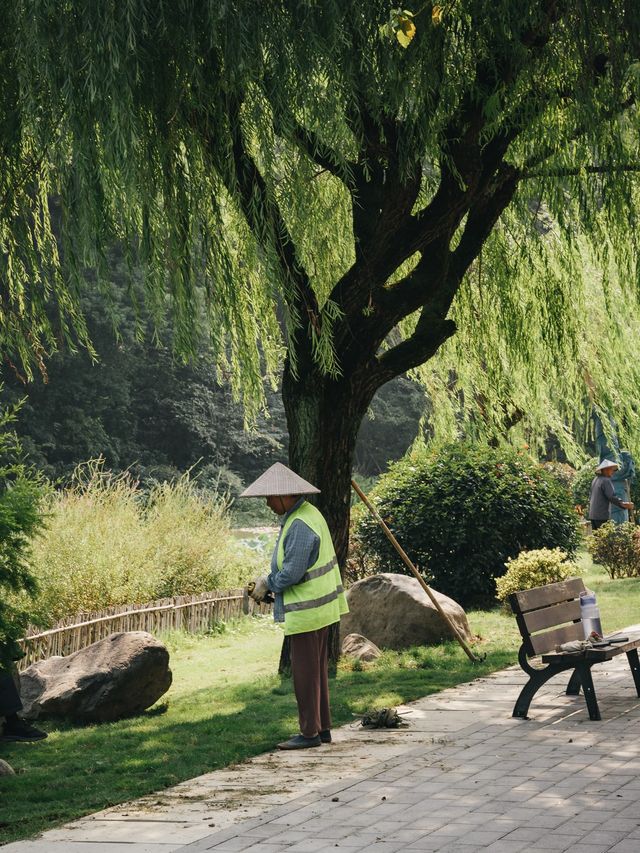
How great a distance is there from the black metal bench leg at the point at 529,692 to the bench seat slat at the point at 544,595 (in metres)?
0.46

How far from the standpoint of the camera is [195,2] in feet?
25.3

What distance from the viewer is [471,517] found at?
52.0 ft

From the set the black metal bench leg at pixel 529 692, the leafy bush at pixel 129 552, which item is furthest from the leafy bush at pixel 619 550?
the black metal bench leg at pixel 529 692

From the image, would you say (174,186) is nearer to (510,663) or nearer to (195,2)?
(195,2)

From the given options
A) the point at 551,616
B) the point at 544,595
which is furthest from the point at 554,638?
the point at 544,595

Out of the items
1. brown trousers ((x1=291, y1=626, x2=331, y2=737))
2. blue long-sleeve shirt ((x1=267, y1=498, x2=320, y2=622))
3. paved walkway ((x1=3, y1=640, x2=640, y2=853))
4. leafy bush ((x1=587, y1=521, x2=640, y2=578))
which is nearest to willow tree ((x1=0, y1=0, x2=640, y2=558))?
blue long-sleeve shirt ((x1=267, y1=498, x2=320, y2=622))

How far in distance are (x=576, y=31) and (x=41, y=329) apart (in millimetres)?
4662

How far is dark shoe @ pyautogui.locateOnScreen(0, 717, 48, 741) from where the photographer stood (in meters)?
8.99

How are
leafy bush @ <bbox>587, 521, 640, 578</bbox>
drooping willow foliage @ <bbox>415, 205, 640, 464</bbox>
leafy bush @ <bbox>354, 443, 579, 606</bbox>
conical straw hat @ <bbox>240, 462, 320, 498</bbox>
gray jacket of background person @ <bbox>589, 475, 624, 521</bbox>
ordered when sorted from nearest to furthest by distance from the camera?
conical straw hat @ <bbox>240, 462, 320, 498</bbox> < drooping willow foliage @ <bbox>415, 205, 640, 464</bbox> < leafy bush @ <bbox>354, 443, 579, 606</bbox> < leafy bush @ <bbox>587, 521, 640, 578</bbox> < gray jacket of background person @ <bbox>589, 475, 624, 521</bbox>

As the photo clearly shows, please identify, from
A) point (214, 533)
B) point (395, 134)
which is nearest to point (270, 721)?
point (395, 134)

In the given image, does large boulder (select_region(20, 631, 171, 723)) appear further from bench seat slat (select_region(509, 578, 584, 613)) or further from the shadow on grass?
bench seat slat (select_region(509, 578, 584, 613))

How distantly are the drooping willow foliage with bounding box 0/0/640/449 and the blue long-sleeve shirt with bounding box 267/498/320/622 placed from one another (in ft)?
4.80

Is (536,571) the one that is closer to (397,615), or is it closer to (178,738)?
(397,615)

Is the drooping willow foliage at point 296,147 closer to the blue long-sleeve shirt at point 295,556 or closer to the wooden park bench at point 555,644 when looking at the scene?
the blue long-sleeve shirt at point 295,556
